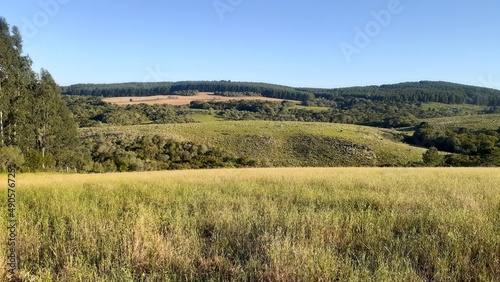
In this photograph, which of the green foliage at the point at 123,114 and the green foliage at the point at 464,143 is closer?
the green foliage at the point at 464,143

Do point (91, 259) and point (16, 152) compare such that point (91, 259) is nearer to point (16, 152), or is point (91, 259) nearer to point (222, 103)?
point (16, 152)

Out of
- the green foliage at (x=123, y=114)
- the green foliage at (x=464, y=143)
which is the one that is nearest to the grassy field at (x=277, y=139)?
the green foliage at (x=464, y=143)

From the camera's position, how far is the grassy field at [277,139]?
64.0 meters

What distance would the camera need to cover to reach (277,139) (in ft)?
242

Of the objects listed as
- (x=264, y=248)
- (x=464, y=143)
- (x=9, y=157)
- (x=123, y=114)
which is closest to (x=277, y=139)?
(x=464, y=143)

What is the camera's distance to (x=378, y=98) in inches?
7106

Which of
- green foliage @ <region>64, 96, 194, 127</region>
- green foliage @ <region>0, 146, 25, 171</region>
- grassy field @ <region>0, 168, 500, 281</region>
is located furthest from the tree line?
green foliage @ <region>64, 96, 194, 127</region>

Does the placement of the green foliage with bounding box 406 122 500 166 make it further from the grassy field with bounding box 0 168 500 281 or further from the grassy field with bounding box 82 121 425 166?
the grassy field with bounding box 0 168 500 281

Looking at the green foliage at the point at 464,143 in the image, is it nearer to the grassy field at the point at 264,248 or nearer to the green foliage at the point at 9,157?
the grassy field at the point at 264,248

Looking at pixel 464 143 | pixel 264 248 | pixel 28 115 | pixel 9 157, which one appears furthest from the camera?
pixel 464 143

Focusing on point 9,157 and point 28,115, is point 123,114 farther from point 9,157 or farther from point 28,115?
point 9,157

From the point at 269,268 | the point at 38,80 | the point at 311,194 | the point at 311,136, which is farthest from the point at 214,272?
the point at 311,136

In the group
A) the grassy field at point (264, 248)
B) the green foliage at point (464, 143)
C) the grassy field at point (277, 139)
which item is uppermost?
the grassy field at point (264, 248)

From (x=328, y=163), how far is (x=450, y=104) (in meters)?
139
